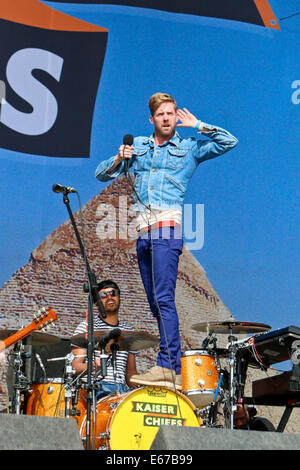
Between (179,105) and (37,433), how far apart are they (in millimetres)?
4671

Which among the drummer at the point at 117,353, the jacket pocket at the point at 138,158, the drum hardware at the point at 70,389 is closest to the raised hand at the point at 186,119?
the jacket pocket at the point at 138,158

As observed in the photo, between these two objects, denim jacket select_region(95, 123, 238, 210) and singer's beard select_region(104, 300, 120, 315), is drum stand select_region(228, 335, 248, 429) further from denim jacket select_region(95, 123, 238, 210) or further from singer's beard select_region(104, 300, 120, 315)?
denim jacket select_region(95, 123, 238, 210)

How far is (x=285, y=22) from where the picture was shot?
710 cm

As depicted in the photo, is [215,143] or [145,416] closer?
[145,416]

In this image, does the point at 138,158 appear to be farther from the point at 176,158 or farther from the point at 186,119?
the point at 186,119

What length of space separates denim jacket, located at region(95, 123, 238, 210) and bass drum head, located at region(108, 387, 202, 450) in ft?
4.73

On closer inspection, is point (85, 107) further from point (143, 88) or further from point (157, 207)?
point (157, 207)

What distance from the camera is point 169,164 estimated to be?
543 centimetres

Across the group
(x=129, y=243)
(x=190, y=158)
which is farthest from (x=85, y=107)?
(x=190, y=158)

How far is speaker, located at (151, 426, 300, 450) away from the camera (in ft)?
8.85

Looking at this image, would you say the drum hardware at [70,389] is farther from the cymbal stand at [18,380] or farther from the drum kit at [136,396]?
the cymbal stand at [18,380]

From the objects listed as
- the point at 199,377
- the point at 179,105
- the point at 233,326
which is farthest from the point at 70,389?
the point at 179,105

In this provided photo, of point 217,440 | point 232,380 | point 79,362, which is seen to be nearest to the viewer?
point 217,440

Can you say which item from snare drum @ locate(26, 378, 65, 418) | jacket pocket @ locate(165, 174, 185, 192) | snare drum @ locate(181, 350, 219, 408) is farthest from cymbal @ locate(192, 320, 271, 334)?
snare drum @ locate(26, 378, 65, 418)
